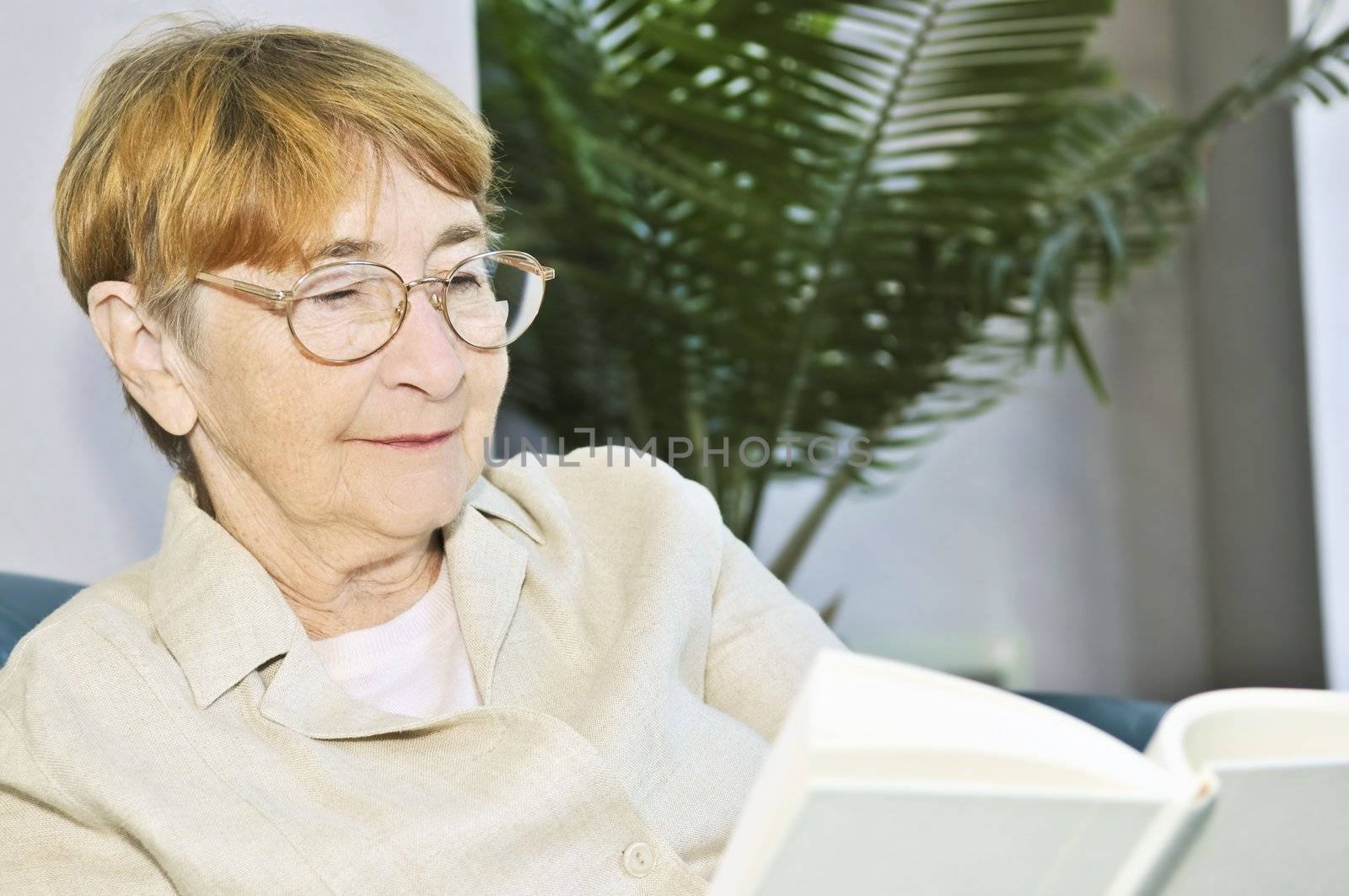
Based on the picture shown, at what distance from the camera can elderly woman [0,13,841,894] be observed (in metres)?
0.93

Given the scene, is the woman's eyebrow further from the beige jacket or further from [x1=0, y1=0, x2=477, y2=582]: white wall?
[x1=0, y1=0, x2=477, y2=582]: white wall

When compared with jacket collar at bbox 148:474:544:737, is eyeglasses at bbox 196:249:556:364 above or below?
above

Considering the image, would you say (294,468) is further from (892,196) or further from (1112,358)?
(1112,358)

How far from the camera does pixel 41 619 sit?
46.9 inches

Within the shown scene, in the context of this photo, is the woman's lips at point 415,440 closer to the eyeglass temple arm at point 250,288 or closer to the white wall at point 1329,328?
the eyeglass temple arm at point 250,288

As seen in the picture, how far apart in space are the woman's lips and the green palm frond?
3.84 feet

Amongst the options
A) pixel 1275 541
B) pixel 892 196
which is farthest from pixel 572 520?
pixel 1275 541

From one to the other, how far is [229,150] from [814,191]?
134cm

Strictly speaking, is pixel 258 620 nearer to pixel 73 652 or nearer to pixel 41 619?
pixel 73 652

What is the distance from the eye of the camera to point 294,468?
106 centimetres

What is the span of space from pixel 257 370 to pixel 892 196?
1412 millimetres

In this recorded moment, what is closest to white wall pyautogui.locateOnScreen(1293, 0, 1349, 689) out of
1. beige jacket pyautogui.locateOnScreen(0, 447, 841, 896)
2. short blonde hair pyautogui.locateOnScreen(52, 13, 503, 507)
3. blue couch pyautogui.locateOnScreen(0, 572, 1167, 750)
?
blue couch pyautogui.locateOnScreen(0, 572, 1167, 750)

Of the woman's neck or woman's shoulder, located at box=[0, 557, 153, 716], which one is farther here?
the woman's neck

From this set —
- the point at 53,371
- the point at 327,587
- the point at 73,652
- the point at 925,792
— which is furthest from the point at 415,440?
the point at 925,792
